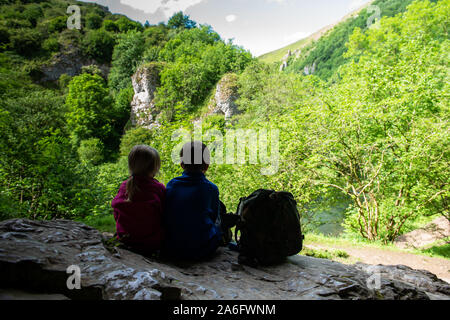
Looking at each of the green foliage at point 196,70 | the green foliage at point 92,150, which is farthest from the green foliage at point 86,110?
the green foliage at point 196,70

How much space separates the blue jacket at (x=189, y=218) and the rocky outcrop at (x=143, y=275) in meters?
0.19

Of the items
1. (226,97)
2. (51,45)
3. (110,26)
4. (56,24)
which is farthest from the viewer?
(110,26)

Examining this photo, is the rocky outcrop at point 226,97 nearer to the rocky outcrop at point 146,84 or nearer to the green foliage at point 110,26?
the rocky outcrop at point 146,84

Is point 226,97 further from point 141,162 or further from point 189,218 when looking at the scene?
point 189,218

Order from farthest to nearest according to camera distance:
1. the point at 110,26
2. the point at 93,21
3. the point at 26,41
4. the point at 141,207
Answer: the point at 110,26
the point at 93,21
the point at 26,41
the point at 141,207

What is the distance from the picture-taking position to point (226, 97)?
3016 cm

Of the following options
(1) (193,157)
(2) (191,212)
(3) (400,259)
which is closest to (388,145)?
(3) (400,259)

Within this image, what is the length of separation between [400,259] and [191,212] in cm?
650

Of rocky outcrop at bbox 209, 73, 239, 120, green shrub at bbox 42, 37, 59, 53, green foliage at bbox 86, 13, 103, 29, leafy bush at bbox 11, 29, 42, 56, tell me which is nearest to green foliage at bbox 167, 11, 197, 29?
green foliage at bbox 86, 13, 103, 29

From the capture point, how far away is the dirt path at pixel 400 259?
5.77m

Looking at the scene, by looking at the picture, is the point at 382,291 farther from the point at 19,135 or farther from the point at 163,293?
the point at 19,135

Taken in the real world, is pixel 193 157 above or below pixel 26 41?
below

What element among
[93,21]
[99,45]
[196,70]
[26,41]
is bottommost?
[196,70]

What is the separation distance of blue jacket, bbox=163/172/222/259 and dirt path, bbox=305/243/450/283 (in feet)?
15.4
